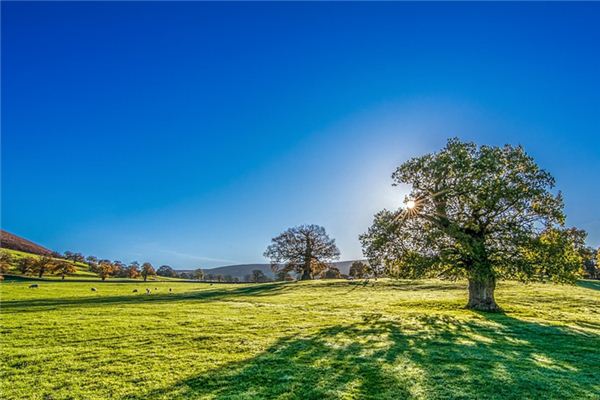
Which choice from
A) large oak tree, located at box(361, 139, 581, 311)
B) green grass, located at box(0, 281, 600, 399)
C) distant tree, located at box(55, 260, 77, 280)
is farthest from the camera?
distant tree, located at box(55, 260, 77, 280)

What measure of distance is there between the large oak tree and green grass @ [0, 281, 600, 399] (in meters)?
5.06

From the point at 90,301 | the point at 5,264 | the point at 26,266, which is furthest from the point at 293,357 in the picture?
the point at 5,264

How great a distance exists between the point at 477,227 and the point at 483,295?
17.8ft

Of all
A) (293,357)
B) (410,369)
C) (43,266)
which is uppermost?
(43,266)

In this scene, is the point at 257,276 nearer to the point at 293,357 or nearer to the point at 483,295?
the point at 483,295

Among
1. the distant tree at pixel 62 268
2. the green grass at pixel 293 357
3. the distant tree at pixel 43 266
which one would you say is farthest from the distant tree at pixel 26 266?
the green grass at pixel 293 357

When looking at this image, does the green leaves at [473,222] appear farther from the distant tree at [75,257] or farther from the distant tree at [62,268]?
the distant tree at [75,257]

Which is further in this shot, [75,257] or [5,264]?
[75,257]

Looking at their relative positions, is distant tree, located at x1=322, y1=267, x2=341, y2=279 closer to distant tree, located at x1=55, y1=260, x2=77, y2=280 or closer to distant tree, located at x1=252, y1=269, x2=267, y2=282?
distant tree, located at x1=252, y1=269, x2=267, y2=282

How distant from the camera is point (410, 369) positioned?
10.3 metres

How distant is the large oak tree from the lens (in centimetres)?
2530

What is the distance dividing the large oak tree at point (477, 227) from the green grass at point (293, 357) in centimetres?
506

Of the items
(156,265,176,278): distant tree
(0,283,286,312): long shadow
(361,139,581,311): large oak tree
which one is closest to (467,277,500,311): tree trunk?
(361,139,581,311): large oak tree

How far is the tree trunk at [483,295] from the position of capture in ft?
85.6
